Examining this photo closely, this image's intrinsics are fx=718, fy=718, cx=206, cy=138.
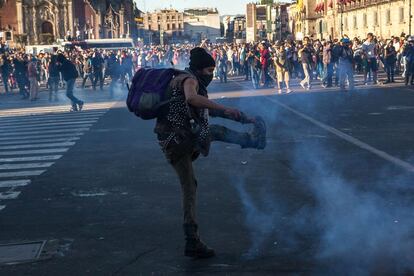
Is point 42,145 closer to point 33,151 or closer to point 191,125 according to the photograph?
point 33,151

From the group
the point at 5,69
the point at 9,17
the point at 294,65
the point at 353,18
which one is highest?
the point at 9,17

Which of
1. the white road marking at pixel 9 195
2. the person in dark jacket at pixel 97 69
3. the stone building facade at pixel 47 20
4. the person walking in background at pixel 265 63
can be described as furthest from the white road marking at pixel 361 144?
the stone building facade at pixel 47 20

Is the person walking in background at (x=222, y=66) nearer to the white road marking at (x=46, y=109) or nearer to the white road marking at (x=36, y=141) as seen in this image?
the white road marking at (x=46, y=109)

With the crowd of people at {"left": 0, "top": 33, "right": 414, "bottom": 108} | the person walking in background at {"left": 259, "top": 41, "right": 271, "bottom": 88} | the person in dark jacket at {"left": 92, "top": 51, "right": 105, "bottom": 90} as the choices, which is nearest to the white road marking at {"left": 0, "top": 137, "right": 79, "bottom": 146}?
the crowd of people at {"left": 0, "top": 33, "right": 414, "bottom": 108}

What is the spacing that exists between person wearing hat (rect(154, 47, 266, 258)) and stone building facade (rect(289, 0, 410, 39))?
56.0m

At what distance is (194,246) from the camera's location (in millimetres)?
6062

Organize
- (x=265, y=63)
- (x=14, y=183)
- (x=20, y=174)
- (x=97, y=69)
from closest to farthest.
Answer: (x=14, y=183)
(x=20, y=174)
(x=265, y=63)
(x=97, y=69)

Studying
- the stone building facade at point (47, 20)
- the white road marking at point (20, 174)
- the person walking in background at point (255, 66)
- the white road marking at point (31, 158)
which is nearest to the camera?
the white road marking at point (20, 174)

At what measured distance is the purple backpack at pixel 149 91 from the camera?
19.4 feet

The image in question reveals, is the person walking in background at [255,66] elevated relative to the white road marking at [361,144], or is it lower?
elevated

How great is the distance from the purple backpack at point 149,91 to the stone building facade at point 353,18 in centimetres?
5620

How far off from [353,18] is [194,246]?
255 feet

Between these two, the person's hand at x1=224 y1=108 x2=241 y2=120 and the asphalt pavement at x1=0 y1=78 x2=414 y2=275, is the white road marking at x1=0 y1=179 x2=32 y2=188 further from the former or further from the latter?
the person's hand at x1=224 y1=108 x2=241 y2=120

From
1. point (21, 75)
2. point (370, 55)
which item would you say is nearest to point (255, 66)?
point (370, 55)
